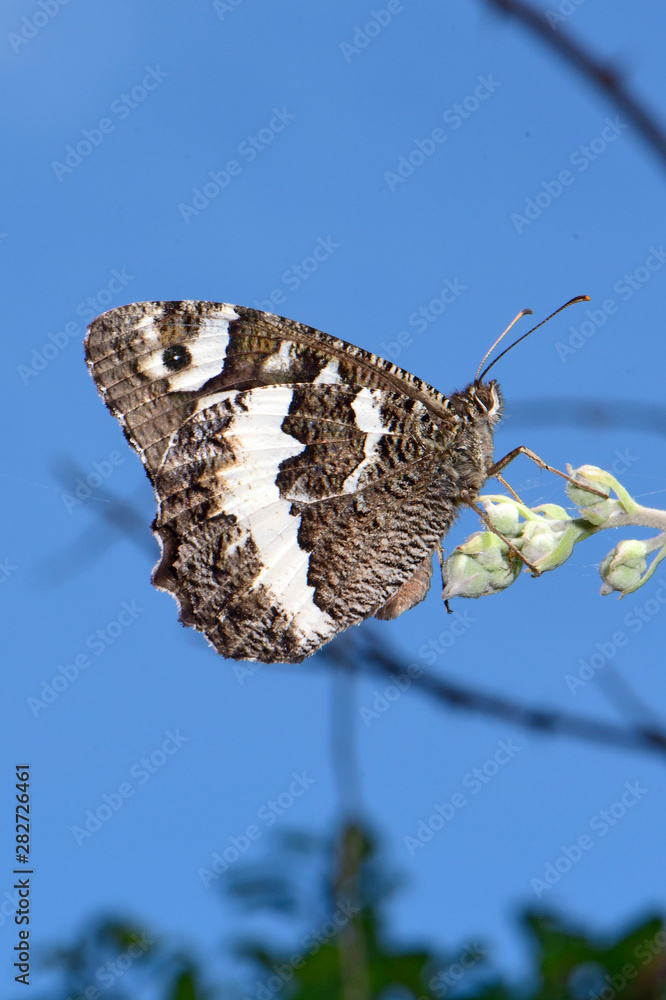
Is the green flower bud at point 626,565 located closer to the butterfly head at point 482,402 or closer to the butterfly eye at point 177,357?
the butterfly head at point 482,402

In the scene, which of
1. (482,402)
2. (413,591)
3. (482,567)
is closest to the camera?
(482,567)

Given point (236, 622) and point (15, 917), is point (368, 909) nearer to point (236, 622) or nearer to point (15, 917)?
point (236, 622)

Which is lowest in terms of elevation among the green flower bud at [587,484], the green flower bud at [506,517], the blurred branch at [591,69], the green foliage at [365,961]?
the green foliage at [365,961]

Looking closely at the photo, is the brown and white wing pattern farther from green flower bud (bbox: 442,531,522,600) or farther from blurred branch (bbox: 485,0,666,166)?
blurred branch (bbox: 485,0,666,166)

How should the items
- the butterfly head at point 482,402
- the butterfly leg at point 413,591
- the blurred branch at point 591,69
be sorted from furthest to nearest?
the butterfly head at point 482,402, the butterfly leg at point 413,591, the blurred branch at point 591,69

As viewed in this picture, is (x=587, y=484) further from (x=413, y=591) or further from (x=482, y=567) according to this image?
(x=413, y=591)

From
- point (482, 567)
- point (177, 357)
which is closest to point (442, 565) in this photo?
point (482, 567)

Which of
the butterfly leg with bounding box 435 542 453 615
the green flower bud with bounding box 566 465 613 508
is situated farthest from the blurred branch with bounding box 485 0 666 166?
the butterfly leg with bounding box 435 542 453 615

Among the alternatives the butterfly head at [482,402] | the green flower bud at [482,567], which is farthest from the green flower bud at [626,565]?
the butterfly head at [482,402]
